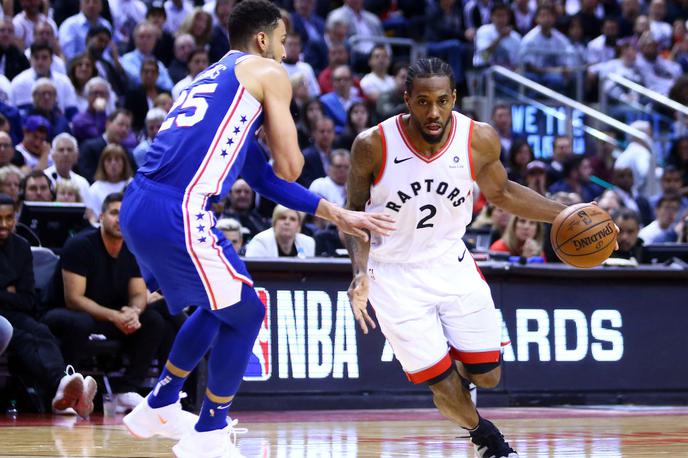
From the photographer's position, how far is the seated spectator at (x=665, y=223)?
1294 centimetres

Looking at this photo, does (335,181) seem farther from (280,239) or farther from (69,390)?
(69,390)

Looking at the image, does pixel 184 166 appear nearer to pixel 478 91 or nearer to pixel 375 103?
pixel 375 103

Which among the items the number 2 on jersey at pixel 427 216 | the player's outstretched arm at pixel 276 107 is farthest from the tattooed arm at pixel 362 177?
the player's outstretched arm at pixel 276 107

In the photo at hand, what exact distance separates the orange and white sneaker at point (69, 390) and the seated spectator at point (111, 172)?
11.1ft

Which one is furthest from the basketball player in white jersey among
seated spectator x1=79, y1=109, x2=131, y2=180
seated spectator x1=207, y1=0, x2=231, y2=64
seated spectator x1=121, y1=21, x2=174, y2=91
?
seated spectator x1=207, y1=0, x2=231, y2=64

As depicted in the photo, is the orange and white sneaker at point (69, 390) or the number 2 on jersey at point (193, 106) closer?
the number 2 on jersey at point (193, 106)

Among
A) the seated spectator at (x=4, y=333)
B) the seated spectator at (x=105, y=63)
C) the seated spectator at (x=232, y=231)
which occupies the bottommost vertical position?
the seated spectator at (x=4, y=333)

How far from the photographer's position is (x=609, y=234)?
244 inches

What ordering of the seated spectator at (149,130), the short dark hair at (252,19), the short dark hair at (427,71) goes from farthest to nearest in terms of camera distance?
1. the seated spectator at (149,130)
2. the short dark hair at (427,71)
3. the short dark hair at (252,19)

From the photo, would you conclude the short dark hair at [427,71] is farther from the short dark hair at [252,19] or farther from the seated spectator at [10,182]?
the seated spectator at [10,182]

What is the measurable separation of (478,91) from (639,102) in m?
2.35

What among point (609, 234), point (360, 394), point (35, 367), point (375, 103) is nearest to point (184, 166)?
point (609, 234)

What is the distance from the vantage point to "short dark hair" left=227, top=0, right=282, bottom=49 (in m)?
5.50

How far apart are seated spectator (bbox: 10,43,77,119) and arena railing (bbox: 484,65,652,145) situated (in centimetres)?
579
